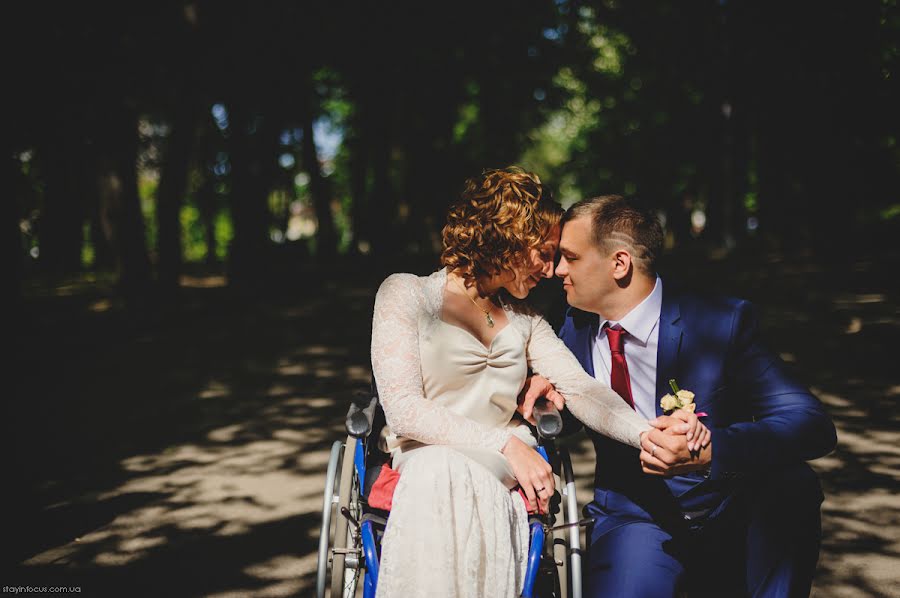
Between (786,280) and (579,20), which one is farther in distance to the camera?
(579,20)

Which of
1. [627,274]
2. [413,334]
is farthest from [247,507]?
[627,274]

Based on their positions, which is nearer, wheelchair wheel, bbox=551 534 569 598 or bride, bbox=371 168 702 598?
bride, bbox=371 168 702 598

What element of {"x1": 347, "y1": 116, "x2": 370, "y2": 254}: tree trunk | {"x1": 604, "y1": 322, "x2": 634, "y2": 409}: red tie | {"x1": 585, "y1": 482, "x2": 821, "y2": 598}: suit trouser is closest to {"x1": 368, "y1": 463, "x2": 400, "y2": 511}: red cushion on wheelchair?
{"x1": 585, "y1": 482, "x2": 821, "y2": 598}: suit trouser

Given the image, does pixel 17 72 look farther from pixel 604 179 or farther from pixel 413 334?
pixel 604 179

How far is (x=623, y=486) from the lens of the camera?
302 cm

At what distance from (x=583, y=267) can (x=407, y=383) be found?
30.3 inches

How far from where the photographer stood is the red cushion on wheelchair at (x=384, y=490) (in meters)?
2.71

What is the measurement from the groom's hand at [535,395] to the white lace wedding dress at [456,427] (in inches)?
1.4

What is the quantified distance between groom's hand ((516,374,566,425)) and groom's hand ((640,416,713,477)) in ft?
1.58

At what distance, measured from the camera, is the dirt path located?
4.15 metres

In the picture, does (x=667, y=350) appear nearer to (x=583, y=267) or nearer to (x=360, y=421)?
(x=583, y=267)

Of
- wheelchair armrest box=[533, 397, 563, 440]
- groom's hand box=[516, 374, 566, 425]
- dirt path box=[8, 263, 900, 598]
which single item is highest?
groom's hand box=[516, 374, 566, 425]

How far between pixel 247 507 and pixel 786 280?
10.3 metres

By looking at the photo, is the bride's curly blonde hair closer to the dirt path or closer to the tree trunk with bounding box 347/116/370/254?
the dirt path
